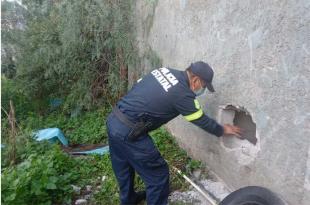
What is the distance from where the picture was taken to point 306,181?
8.32 feet

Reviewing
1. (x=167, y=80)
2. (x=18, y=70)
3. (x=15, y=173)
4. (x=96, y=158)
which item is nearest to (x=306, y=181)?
(x=167, y=80)

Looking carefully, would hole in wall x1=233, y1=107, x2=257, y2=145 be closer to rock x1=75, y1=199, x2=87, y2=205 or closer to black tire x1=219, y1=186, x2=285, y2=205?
black tire x1=219, y1=186, x2=285, y2=205

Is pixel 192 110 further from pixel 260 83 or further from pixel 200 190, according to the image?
pixel 200 190

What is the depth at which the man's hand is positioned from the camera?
3326 mm

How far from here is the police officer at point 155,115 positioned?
3.16 metres

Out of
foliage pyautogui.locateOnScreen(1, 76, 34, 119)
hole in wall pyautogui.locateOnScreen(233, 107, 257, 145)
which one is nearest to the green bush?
hole in wall pyautogui.locateOnScreen(233, 107, 257, 145)

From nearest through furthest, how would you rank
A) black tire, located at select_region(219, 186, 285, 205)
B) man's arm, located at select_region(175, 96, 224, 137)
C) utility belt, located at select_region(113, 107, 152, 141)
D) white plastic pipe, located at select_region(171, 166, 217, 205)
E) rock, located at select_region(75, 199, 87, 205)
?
black tire, located at select_region(219, 186, 285, 205) < man's arm, located at select_region(175, 96, 224, 137) < utility belt, located at select_region(113, 107, 152, 141) < white plastic pipe, located at select_region(171, 166, 217, 205) < rock, located at select_region(75, 199, 87, 205)

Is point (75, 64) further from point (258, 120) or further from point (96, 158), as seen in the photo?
point (258, 120)

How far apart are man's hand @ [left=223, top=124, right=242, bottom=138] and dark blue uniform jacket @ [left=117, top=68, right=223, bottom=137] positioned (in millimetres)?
90

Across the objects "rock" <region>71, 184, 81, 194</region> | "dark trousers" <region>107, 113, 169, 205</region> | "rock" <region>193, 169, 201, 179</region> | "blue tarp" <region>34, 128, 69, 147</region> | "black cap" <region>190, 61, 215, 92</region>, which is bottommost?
"blue tarp" <region>34, 128, 69, 147</region>

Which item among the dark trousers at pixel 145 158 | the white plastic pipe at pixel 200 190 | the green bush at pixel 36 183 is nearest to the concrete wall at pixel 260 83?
the white plastic pipe at pixel 200 190

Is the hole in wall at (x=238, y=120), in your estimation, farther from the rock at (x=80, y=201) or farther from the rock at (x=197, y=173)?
the rock at (x=80, y=201)

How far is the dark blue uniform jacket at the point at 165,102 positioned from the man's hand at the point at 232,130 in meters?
0.09

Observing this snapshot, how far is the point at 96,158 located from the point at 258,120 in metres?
2.53
